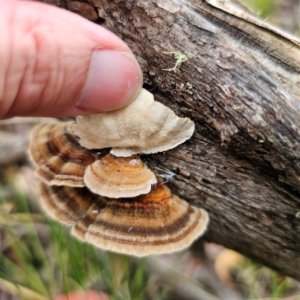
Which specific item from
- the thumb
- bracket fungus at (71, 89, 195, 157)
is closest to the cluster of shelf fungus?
bracket fungus at (71, 89, 195, 157)

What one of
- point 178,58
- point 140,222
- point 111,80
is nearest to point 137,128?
point 111,80

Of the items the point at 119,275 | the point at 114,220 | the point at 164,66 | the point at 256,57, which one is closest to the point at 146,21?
the point at 164,66

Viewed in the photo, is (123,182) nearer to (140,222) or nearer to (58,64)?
(140,222)

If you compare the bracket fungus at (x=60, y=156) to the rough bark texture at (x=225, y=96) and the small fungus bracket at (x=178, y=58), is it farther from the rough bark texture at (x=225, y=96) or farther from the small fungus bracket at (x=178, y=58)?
the small fungus bracket at (x=178, y=58)

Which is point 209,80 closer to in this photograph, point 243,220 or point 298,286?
point 243,220

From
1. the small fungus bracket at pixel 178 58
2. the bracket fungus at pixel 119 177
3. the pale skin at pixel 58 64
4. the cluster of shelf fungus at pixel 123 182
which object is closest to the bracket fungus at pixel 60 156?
the cluster of shelf fungus at pixel 123 182

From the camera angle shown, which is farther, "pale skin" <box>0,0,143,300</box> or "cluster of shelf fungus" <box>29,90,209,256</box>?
"cluster of shelf fungus" <box>29,90,209,256</box>

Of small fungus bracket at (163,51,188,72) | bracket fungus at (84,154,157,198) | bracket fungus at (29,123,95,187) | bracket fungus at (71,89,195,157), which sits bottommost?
bracket fungus at (29,123,95,187)

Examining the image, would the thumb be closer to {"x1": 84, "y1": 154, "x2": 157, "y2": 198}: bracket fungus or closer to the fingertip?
the fingertip
